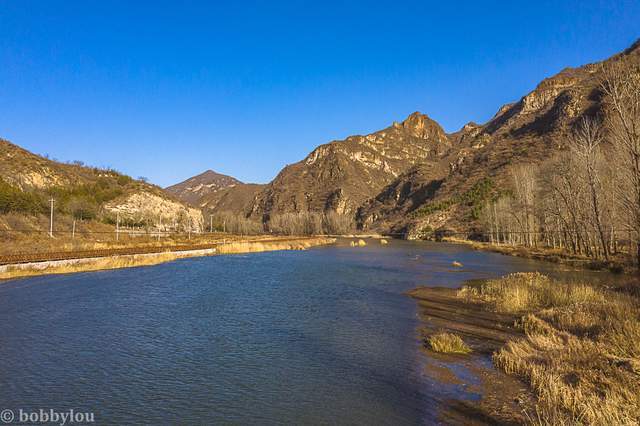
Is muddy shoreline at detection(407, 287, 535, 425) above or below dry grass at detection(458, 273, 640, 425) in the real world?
below

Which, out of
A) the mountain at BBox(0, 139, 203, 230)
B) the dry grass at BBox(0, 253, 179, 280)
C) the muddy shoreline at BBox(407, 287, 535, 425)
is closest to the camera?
the muddy shoreline at BBox(407, 287, 535, 425)

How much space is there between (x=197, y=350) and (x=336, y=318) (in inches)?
299

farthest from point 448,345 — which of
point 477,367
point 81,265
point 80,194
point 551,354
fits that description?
point 80,194

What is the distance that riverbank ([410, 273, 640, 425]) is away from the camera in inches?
332

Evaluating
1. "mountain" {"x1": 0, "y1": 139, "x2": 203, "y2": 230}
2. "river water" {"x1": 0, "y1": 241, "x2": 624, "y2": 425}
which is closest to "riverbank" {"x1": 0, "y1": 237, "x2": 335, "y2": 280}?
"river water" {"x1": 0, "y1": 241, "x2": 624, "y2": 425}

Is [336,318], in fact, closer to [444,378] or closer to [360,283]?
[444,378]

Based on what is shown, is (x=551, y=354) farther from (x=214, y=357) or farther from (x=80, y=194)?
(x=80, y=194)

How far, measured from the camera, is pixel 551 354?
12.0 metres

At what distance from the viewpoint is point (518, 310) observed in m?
20.4

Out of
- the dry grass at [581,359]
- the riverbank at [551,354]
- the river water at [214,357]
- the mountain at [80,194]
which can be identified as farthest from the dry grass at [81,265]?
the dry grass at [581,359]

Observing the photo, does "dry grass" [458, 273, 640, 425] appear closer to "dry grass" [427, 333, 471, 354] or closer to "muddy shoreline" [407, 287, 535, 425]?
"muddy shoreline" [407, 287, 535, 425]

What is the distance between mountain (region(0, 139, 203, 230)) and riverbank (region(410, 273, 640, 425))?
2809 inches

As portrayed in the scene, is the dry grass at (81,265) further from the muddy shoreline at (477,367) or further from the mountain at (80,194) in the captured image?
the muddy shoreline at (477,367)

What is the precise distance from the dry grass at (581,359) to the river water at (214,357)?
237cm
